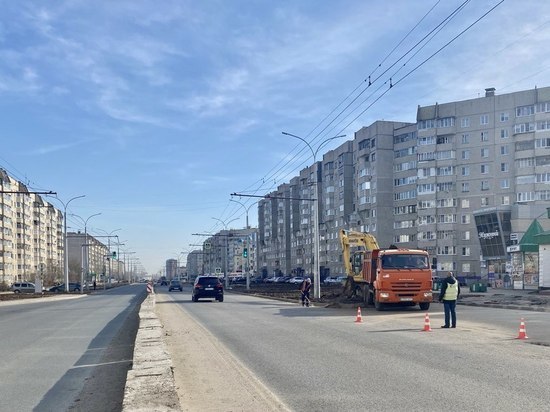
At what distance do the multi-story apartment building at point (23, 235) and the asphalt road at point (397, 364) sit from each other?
8557 centimetres

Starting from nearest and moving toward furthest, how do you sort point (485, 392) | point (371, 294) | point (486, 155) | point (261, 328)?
point (485, 392) < point (261, 328) < point (371, 294) < point (486, 155)

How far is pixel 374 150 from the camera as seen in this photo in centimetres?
9625

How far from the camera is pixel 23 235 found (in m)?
124

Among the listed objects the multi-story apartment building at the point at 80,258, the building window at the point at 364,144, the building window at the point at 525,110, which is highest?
the building window at the point at 525,110

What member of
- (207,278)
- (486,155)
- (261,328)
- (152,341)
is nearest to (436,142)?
(486,155)

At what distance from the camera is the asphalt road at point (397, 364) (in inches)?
293

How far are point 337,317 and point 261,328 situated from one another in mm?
5085

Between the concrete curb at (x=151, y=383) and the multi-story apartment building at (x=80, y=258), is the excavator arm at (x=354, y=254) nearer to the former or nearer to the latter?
the concrete curb at (x=151, y=383)

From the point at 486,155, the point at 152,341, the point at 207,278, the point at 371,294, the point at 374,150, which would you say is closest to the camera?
the point at 152,341

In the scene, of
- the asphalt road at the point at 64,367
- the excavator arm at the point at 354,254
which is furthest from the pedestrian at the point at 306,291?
the asphalt road at the point at 64,367

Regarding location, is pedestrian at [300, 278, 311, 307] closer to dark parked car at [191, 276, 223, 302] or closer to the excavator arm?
the excavator arm

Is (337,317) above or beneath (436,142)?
beneath

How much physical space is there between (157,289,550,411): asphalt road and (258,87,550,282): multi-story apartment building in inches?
1825

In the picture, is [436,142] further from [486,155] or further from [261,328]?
[261,328]
